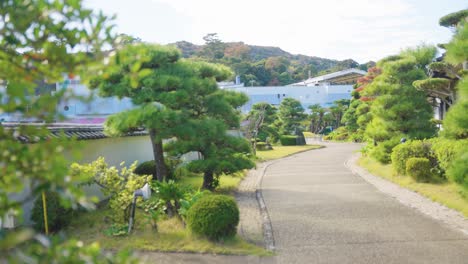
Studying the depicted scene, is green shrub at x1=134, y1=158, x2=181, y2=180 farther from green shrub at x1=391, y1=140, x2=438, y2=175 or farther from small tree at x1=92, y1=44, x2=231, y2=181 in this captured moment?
green shrub at x1=391, y1=140, x2=438, y2=175

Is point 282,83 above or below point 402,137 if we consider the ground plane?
above

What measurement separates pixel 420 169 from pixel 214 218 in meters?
8.27

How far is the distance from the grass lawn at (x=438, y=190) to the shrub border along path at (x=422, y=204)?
0.49ft

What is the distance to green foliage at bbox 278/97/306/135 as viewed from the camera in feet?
135

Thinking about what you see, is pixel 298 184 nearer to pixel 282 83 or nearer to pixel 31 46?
pixel 31 46

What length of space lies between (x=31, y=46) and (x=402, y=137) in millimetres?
16650

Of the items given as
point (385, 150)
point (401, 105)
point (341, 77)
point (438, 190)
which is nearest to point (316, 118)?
point (341, 77)

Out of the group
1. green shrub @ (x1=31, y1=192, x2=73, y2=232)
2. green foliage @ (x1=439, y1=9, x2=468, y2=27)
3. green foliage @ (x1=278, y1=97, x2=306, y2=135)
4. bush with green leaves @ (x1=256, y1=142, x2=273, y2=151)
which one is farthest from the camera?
green foliage @ (x1=278, y1=97, x2=306, y2=135)

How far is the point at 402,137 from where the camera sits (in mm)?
16922

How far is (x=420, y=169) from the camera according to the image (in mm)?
Result: 13344

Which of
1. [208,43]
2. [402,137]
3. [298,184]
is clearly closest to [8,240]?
[298,184]

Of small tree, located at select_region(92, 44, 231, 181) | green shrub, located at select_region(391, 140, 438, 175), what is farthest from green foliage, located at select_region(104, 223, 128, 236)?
green shrub, located at select_region(391, 140, 438, 175)

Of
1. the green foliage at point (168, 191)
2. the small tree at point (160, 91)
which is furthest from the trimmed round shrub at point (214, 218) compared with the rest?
the small tree at point (160, 91)

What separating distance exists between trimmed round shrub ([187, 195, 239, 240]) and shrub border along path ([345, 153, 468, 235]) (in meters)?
4.26
